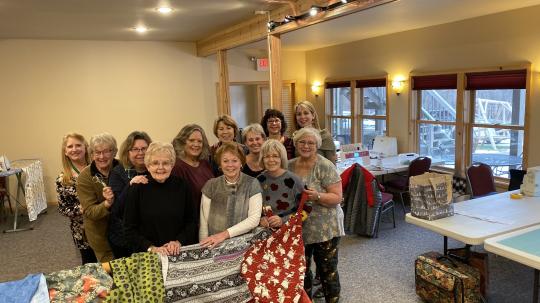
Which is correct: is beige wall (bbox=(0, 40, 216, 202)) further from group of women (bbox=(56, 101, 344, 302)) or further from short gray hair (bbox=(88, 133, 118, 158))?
short gray hair (bbox=(88, 133, 118, 158))

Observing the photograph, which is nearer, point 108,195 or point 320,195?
point 108,195

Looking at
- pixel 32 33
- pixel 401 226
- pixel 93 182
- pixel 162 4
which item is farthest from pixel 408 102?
pixel 32 33

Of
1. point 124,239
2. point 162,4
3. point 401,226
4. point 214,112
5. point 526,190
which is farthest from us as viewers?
point 214,112

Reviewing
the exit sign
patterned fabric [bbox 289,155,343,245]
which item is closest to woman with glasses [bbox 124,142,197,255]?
patterned fabric [bbox 289,155,343,245]

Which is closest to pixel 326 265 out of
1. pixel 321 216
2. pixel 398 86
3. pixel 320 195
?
pixel 321 216

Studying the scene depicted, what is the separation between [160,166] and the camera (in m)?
2.21

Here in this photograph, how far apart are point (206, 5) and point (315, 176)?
281cm

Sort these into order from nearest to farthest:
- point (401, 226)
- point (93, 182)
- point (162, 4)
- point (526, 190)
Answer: point (93, 182) → point (526, 190) → point (162, 4) → point (401, 226)

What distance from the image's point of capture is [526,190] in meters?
3.63

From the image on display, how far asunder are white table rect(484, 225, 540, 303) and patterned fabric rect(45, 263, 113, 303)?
7.37ft

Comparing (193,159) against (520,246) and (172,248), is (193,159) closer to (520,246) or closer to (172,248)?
(172,248)

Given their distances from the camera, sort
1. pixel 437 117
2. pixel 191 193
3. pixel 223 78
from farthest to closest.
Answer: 1. pixel 223 78
2. pixel 437 117
3. pixel 191 193

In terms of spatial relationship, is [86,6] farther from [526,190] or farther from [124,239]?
[526,190]

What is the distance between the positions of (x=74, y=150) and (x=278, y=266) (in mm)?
1772
